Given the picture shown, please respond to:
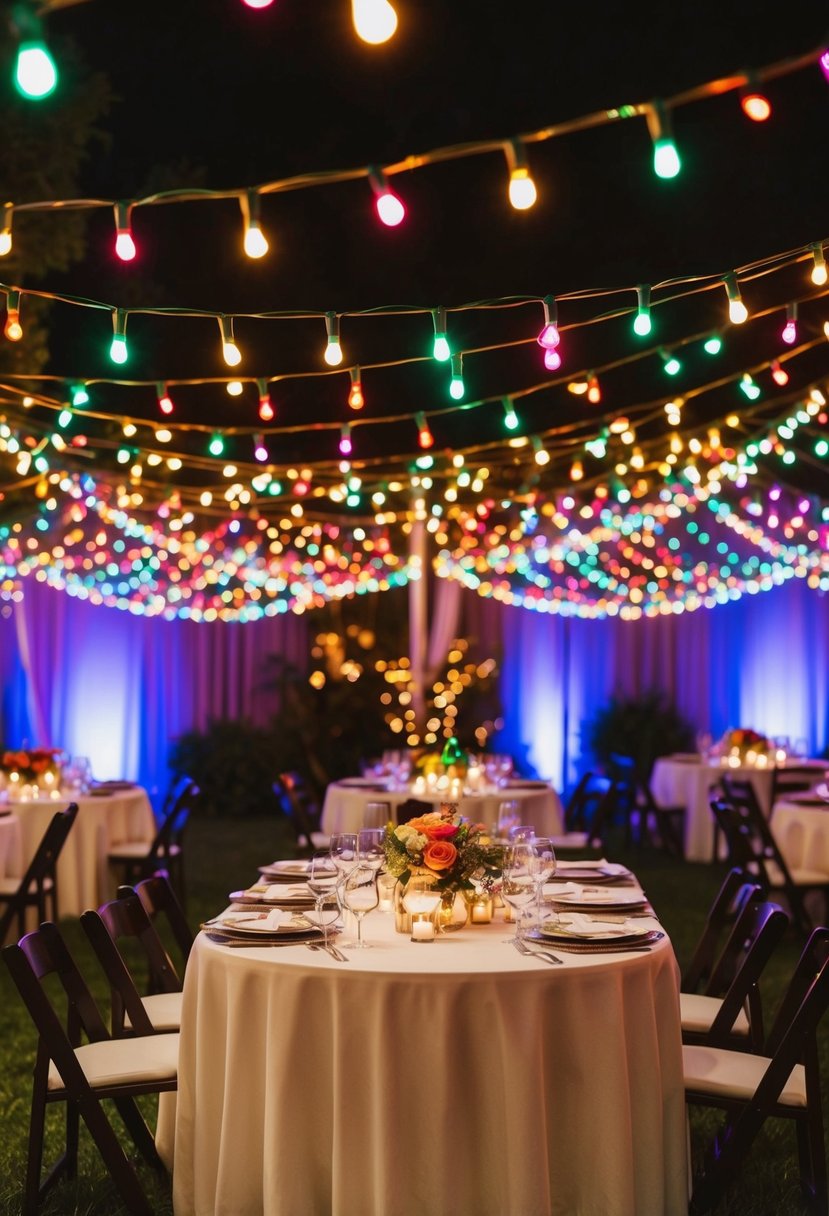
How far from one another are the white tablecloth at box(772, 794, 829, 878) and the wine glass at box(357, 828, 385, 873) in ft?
12.8

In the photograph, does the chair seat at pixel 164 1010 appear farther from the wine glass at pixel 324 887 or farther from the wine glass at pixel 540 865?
the wine glass at pixel 540 865

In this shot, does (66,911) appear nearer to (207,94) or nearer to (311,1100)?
(311,1100)

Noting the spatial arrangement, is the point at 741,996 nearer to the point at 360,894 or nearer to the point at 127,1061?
the point at 360,894

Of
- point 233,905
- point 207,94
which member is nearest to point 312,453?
point 207,94

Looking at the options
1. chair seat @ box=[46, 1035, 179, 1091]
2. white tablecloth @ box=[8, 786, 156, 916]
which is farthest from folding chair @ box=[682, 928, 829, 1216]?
white tablecloth @ box=[8, 786, 156, 916]

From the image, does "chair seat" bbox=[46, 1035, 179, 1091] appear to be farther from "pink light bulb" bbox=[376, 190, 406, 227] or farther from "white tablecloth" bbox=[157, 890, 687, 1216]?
"pink light bulb" bbox=[376, 190, 406, 227]

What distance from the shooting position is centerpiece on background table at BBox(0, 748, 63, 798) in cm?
707

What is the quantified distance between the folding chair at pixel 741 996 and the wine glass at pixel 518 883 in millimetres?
590

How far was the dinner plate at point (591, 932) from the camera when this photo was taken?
121 inches

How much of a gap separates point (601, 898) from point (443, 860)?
26.2 inches

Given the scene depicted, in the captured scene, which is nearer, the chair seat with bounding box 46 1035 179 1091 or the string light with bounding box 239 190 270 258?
the chair seat with bounding box 46 1035 179 1091

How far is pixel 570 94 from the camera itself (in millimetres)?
9172

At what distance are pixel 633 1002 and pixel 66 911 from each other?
4702mm

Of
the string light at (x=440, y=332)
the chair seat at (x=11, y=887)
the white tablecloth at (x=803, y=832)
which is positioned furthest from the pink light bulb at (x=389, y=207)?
the white tablecloth at (x=803, y=832)
